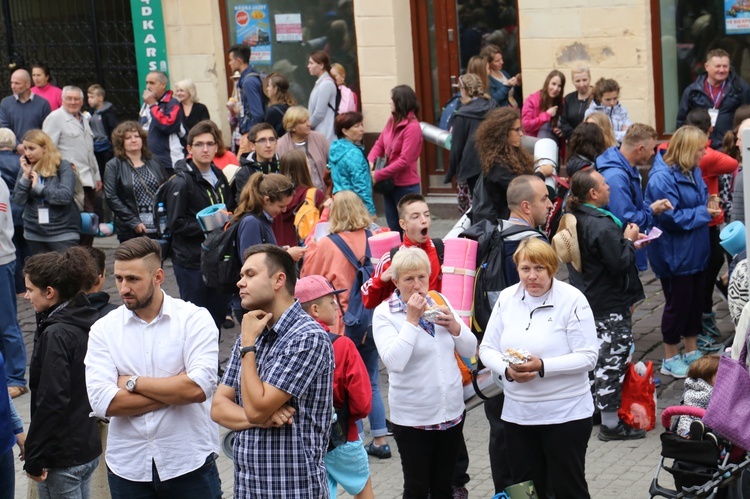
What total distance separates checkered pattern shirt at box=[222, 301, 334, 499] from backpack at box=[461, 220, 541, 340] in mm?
2132

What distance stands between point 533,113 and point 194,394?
26.0 ft

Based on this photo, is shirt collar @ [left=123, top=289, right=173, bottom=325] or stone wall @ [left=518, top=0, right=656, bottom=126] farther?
stone wall @ [left=518, top=0, right=656, bottom=126]

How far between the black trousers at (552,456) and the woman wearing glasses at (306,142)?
523 cm

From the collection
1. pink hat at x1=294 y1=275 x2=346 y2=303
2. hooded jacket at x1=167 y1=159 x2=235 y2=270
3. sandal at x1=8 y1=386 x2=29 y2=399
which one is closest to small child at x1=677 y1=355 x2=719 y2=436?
pink hat at x1=294 y1=275 x2=346 y2=303

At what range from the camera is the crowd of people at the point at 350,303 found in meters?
5.25

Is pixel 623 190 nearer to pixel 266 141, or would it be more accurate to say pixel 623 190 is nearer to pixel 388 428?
pixel 388 428

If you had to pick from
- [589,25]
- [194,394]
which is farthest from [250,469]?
[589,25]

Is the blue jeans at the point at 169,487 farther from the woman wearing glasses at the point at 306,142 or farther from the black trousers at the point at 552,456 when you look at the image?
the woman wearing glasses at the point at 306,142

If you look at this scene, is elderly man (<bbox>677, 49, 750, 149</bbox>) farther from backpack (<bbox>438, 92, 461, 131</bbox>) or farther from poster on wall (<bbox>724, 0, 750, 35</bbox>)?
backpack (<bbox>438, 92, 461, 131</bbox>)

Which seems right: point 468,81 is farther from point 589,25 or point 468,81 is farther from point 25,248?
point 25,248

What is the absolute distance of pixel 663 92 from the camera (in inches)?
515

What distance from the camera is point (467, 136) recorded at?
11266 mm

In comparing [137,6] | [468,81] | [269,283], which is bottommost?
[269,283]

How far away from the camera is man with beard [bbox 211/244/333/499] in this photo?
4.80 metres
